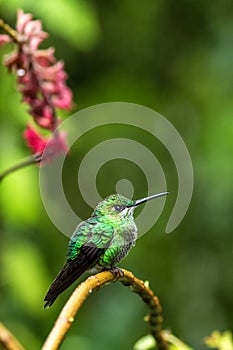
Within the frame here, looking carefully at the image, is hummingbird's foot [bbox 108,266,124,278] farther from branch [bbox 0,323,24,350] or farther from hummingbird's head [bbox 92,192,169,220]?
branch [bbox 0,323,24,350]

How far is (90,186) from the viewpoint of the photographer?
0.98 m

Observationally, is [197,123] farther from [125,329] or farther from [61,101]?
[61,101]

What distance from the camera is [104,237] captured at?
80 centimetres

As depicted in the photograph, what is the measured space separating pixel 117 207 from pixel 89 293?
13 centimetres

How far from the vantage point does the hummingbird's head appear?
2.67 ft

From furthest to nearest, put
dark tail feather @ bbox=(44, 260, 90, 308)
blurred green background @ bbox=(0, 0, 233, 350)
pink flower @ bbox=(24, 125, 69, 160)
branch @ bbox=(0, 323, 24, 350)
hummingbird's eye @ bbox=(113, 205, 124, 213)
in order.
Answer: blurred green background @ bbox=(0, 0, 233, 350)
pink flower @ bbox=(24, 125, 69, 160)
hummingbird's eye @ bbox=(113, 205, 124, 213)
dark tail feather @ bbox=(44, 260, 90, 308)
branch @ bbox=(0, 323, 24, 350)

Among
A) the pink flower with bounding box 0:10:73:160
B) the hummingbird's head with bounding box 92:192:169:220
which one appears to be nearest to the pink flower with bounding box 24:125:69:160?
the pink flower with bounding box 0:10:73:160

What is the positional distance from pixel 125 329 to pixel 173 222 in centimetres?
289

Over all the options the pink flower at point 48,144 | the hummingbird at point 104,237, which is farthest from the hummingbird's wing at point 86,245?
the pink flower at point 48,144

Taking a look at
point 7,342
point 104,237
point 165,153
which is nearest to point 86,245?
point 104,237

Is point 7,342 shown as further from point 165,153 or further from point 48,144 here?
point 165,153

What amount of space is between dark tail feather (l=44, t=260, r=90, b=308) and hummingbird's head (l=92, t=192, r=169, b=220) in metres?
0.06

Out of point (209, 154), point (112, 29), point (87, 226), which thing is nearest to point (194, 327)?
point (209, 154)

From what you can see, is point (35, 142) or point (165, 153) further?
point (165, 153)
